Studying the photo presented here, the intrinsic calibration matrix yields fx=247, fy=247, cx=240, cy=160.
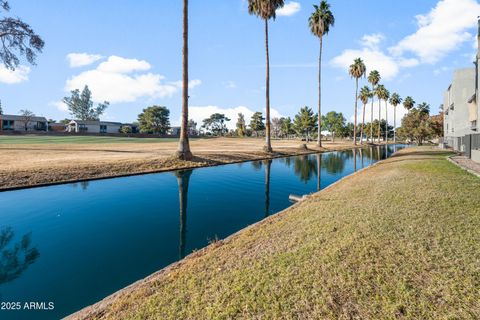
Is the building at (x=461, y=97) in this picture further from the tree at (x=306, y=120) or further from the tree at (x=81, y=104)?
the tree at (x=81, y=104)

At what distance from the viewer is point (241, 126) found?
106 metres

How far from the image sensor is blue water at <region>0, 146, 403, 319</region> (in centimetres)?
505

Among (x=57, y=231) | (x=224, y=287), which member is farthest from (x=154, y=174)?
(x=224, y=287)

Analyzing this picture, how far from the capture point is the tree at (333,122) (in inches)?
4220

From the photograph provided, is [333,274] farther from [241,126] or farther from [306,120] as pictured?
[241,126]

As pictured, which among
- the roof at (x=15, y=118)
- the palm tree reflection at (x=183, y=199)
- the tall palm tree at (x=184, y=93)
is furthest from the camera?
the roof at (x=15, y=118)

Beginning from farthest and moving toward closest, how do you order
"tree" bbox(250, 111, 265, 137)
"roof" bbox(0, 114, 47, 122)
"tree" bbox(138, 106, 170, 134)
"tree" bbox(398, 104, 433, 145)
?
1. "tree" bbox(250, 111, 265, 137)
2. "tree" bbox(138, 106, 170, 134)
3. "roof" bbox(0, 114, 47, 122)
4. "tree" bbox(398, 104, 433, 145)

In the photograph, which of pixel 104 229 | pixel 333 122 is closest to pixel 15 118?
pixel 104 229

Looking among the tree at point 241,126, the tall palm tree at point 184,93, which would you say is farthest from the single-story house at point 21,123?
the tall palm tree at point 184,93

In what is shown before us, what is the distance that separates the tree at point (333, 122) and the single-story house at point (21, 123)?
10932 centimetres

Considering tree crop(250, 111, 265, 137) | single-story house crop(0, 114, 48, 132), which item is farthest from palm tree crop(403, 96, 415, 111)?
single-story house crop(0, 114, 48, 132)

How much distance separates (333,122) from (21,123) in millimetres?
115565

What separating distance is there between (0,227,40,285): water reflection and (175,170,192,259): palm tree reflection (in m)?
3.52

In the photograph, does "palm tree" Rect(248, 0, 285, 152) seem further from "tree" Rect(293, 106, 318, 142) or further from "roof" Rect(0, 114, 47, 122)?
"roof" Rect(0, 114, 47, 122)
